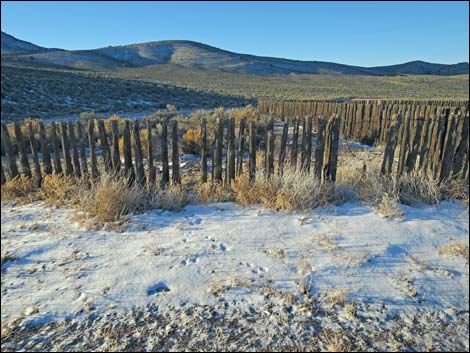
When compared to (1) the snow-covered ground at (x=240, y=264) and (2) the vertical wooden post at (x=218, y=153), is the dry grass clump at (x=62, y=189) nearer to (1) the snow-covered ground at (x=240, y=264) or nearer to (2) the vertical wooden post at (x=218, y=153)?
(1) the snow-covered ground at (x=240, y=264)

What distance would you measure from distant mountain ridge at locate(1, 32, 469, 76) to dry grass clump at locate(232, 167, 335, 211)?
86.6m

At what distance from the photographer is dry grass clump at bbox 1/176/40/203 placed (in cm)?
426

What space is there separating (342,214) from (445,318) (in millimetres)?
1849

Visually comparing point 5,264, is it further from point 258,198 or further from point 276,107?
point 276,107

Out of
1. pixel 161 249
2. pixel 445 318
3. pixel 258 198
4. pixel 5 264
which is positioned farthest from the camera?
pixel 258 198

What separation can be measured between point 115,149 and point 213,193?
1653mm

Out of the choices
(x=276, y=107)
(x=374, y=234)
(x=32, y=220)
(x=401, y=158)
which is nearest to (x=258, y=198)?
(x=374, y=234)

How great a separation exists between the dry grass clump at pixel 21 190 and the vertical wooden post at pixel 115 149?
1.15 m

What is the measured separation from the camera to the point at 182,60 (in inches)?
4188

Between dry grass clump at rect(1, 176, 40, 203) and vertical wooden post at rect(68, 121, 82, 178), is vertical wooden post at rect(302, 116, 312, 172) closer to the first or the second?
vertical wooden post at rect(68, 121, 82, 178)

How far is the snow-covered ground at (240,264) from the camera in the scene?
2746 millimetres

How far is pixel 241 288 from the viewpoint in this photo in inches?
115

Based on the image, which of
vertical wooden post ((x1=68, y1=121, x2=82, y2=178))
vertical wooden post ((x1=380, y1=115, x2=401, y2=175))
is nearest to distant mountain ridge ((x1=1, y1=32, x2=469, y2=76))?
vertical wooden post ((x1=68, y1=121, x2=82, y2=178))

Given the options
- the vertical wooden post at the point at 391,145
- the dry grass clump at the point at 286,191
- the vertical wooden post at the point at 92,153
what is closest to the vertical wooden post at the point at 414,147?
the vertical wooden post at the point at 391,145
